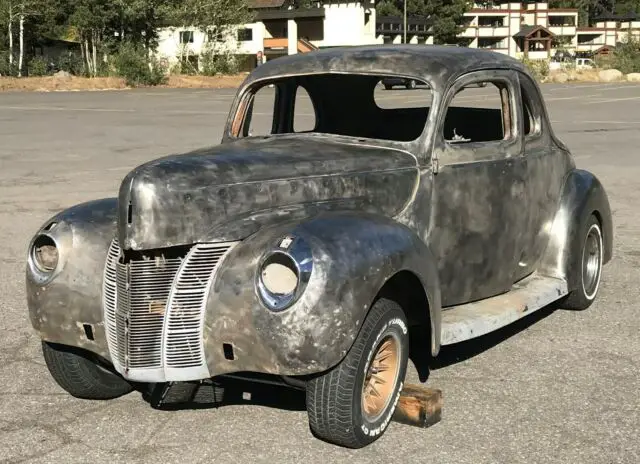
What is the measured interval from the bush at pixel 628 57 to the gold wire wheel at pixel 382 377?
70688mm

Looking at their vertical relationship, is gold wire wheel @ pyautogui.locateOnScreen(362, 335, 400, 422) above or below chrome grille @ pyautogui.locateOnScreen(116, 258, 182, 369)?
below

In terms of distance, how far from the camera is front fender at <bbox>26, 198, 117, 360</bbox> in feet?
13.5

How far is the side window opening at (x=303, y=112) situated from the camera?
5.40m

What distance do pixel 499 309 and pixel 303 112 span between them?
1.62 m

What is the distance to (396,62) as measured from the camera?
5.00m

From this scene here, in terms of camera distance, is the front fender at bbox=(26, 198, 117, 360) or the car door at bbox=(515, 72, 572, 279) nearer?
the front fender at bbox=(26, 198, 117, 360)

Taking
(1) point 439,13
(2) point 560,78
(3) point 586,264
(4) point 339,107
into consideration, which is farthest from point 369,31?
(4) point 339,107

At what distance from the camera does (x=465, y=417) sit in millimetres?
4320

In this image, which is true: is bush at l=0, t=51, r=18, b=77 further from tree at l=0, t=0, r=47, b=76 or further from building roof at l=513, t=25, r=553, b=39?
building roof at l=513, t=25, r=553, b=39

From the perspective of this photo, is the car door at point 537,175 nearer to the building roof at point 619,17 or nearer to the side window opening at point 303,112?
the side window opening at point 303,112

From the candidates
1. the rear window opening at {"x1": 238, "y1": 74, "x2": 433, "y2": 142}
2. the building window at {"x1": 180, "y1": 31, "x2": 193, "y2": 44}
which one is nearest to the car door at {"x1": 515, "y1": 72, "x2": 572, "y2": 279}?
the rear window opening at {"x1": 238, "y1": 74, "x2": 433, "y2": 142}

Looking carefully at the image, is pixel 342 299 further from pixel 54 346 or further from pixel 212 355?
pixel 54 346

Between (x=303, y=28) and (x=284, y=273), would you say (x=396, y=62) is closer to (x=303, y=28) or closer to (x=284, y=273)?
(x=284, y=273)

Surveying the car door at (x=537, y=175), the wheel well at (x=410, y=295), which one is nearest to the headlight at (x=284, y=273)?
the wheel well at (x=410, y=295)
